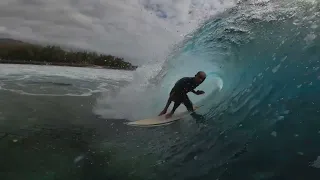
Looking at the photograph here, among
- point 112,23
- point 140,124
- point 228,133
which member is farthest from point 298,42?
point 112,23

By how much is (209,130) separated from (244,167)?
702mm

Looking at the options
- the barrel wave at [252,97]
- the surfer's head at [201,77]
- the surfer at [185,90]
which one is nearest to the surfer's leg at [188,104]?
the surfer at [185,90]

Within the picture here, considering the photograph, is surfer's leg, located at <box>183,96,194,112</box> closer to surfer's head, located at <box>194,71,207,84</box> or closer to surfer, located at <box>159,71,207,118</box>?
surfer, located at <box>159,71,207,118</box>

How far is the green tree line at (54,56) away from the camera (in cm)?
508

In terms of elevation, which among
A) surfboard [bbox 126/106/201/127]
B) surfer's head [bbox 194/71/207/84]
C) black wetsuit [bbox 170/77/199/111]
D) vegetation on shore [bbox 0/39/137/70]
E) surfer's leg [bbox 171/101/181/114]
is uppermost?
vegetation on shore [bbox 0/39/137/70]

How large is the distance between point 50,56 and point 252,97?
3.06 m

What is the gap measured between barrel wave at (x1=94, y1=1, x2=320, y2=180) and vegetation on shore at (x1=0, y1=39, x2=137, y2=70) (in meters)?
0.81

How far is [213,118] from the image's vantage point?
12.2 ft

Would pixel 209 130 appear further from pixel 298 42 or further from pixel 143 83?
pixel 143 83

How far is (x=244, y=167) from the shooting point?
284cm

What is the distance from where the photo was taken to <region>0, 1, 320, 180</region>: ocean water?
9.48 feet

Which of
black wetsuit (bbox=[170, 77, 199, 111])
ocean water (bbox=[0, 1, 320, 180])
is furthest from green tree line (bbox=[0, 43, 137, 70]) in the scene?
black wetsuit (bbox=[170, 77, 199, 111])

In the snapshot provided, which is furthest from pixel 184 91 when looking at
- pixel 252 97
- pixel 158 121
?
pixel 252 97

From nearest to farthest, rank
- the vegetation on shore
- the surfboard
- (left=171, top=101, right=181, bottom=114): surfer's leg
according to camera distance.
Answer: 1. the surfboard
2. (left=171, top=101, right=181, bottom=114): surfer's leg
3. the vegetation on shore
